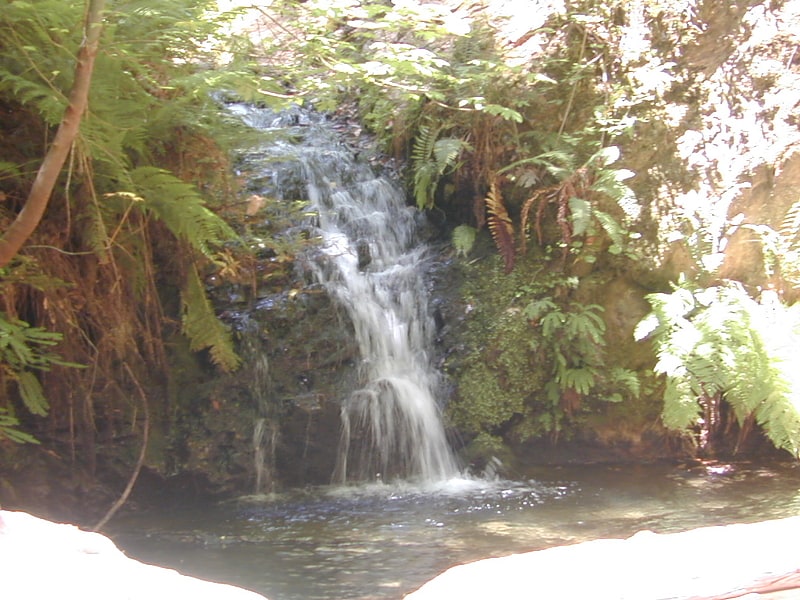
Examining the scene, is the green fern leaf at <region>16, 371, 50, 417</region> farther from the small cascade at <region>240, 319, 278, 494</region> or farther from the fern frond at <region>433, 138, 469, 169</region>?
the fern frond at <region>433, 138, 469, 169</region>

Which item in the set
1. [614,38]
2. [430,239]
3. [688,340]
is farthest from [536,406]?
[614,38]

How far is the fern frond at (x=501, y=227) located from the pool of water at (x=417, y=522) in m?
1.98

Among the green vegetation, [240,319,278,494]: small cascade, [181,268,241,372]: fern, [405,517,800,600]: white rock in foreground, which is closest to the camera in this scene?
[405,517,800,600]: white rock in foreground

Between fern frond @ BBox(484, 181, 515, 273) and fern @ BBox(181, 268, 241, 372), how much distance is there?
2.67 metres

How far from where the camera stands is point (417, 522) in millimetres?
5453

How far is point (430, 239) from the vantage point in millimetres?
8031

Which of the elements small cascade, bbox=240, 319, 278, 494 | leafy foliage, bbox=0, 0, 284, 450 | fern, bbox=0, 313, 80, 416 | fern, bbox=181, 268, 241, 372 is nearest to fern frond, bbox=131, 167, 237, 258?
leafy foliage, bbox=0, 0, 284, 450

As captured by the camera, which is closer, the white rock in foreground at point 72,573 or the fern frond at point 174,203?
the white rock in foreground at point 72,573

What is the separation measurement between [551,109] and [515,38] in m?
0.81

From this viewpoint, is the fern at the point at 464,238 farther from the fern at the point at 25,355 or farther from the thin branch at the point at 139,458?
the fern at the point at 25,355

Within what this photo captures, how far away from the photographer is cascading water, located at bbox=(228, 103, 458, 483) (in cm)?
657

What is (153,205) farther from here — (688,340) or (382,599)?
(688,340)

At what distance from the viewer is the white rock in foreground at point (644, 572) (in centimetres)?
203

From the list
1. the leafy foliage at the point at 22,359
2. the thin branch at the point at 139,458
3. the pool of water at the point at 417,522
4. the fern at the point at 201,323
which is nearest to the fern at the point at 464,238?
the pool of water at the point at 417,522
